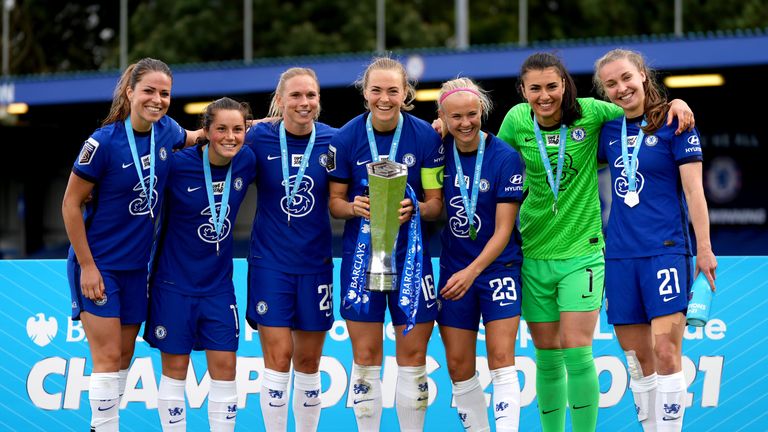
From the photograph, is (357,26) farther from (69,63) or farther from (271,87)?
(271,87)

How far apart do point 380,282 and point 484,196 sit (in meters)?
0.72

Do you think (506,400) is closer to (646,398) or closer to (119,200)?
(646,398)

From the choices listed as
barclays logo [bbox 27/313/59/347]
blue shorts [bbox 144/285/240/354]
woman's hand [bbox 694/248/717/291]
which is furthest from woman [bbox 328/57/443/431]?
barclays logo [bbox 27/313/59/347]

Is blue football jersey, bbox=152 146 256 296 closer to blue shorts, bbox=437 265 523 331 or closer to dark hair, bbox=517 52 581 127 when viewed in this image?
blue shorts, bbox=437 265 523 331

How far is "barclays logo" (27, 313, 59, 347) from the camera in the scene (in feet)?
21.2

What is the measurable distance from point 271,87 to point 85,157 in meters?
8.94

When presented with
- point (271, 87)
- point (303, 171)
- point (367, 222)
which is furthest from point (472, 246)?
point (271, 87)

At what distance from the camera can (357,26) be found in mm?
25125

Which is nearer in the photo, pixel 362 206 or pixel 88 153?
pixel 362 206

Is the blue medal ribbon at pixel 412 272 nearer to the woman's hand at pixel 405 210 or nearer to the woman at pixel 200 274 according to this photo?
the woman's hand at pixel 405 210

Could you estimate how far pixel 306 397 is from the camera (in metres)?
5.36

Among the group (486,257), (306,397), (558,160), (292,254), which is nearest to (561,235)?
(558,160)

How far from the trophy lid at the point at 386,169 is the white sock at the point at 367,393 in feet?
3.35

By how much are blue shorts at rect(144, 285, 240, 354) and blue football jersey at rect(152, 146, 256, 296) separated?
5 cm
